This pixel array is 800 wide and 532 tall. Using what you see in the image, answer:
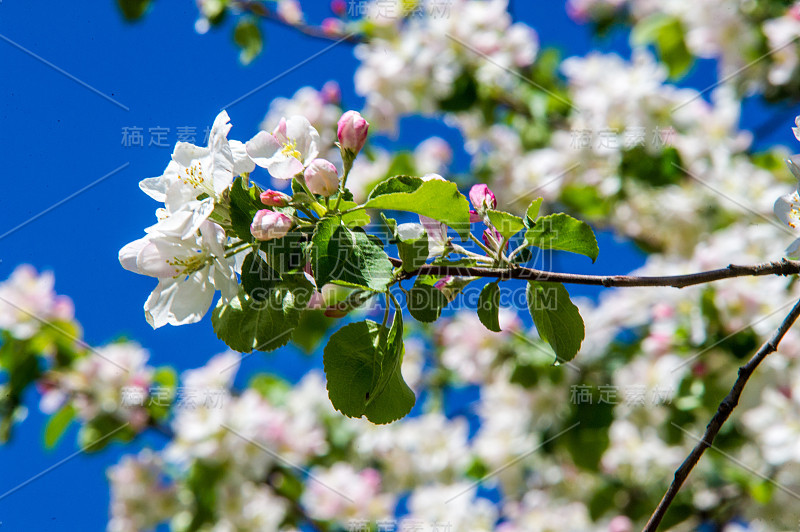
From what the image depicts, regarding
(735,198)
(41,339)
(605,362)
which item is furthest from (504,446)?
(41,339)

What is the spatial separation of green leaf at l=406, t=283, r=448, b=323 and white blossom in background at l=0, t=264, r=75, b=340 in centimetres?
184

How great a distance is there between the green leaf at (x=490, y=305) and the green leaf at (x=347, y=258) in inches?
5.5

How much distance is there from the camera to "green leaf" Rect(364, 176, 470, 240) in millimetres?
628

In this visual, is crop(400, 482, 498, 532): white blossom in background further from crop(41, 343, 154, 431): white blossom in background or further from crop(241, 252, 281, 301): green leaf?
crop(241, 252, 281, 301): green leaf

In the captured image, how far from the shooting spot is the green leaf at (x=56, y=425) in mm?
2158

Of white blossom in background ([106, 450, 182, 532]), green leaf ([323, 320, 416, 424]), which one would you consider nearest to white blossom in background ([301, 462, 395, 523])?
white blossom in background ([106, 450, 182, 532])

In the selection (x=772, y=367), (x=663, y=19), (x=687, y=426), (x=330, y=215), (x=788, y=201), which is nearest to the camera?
(x=330, y=215)

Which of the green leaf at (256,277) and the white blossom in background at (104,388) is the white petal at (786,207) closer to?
the green leaf at (256,277)

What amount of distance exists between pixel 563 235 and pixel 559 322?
100 millimetres

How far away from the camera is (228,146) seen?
66 centimetres

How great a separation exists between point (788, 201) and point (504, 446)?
68.0 inches

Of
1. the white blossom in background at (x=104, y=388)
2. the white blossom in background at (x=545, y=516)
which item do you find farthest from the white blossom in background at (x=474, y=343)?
the white blossom in background at (x=104, y=388)

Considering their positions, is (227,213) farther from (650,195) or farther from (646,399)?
(650,195)

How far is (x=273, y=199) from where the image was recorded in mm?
631
